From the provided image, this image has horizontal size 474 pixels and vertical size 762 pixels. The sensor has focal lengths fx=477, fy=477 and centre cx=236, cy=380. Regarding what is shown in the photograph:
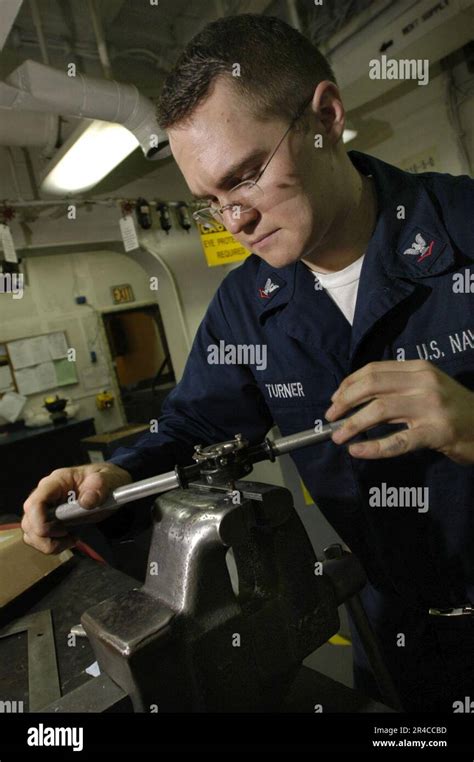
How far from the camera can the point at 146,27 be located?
2.79 m

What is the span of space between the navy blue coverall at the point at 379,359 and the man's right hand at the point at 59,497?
4.0 inches

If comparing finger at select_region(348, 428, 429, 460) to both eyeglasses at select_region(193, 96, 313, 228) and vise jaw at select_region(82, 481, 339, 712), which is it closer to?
vise jaw at select_region(82, 481, 339, 712)

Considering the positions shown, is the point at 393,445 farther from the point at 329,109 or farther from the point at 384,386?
the point at 329,109

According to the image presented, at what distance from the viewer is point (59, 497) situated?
2.76 ft

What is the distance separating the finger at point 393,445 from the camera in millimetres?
633

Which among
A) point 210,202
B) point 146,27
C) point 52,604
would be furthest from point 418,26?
point 52,604

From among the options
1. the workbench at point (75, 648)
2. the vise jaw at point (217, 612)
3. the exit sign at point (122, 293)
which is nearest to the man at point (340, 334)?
the vise jaw at point (217, 612)

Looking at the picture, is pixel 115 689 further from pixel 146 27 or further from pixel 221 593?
pixel 146 27

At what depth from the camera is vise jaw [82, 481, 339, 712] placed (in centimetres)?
55

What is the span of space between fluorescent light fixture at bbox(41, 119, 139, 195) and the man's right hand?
6.78 ft

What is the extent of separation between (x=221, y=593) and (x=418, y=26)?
2509mm

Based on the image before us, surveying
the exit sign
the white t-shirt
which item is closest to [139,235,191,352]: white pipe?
the exit sign

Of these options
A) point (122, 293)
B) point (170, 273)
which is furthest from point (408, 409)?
point (122, 293)

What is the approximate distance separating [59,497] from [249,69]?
2.66 ft
